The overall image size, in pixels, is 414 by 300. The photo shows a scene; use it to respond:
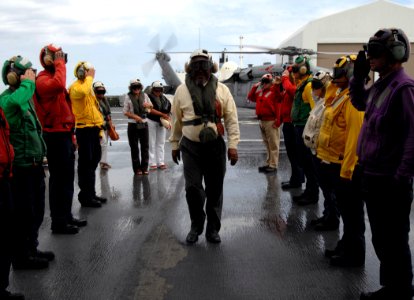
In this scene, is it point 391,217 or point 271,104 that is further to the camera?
point 271,104

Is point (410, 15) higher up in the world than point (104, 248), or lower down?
higher up

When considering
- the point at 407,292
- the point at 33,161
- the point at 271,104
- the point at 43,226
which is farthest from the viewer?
the point at 271,104

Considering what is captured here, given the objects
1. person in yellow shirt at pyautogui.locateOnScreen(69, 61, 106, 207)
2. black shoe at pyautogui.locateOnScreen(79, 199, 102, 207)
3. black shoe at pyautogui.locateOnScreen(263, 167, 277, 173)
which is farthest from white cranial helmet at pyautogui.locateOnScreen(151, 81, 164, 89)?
black shoe at pyautogui.locateOnScreen(79, 199, 102, 207)

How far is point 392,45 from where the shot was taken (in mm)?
3293

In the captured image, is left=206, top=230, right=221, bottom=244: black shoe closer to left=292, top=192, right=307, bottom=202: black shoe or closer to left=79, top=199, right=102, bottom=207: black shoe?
left=292, top=192, right=307, bottom=202: black shoe

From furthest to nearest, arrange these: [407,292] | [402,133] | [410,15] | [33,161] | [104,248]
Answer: [410,15]
[104,248]
[33,161]
[407,292]
[402,133]

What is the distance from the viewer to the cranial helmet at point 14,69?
4.04m

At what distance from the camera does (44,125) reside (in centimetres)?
511

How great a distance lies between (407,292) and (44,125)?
13.4 feet

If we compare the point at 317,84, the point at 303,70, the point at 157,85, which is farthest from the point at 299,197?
the point at 157,85

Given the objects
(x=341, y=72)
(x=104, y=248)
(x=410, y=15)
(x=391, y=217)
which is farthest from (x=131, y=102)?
(x=410, y=15)

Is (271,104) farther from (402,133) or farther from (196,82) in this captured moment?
(402,133)

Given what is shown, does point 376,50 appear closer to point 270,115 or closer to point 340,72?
point 340,72

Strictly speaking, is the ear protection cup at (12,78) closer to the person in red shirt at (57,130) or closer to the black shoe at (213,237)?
the person in red shirt at (57,130)
